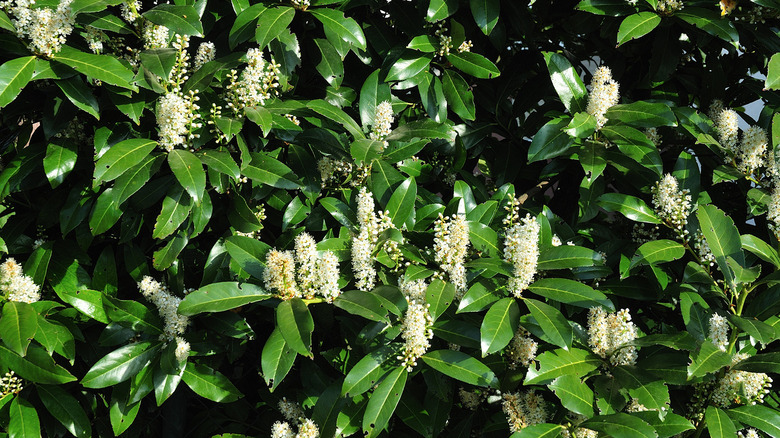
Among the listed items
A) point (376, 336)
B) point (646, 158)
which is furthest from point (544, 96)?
point (376, 336)

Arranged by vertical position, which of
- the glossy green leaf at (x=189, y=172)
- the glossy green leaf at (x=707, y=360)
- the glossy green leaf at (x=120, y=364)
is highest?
the glossy green leaf at (x=189, y=172)

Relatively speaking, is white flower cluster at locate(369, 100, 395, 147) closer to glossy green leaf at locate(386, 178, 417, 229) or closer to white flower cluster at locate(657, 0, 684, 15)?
glossy green leaf at locate(386, 178, 417, 229)

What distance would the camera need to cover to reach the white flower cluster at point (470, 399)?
2527 millimetres

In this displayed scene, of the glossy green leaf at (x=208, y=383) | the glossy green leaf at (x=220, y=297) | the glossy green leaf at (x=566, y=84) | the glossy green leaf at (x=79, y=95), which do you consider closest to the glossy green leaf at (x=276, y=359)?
the glossy green leaf at (x=220, y=297)

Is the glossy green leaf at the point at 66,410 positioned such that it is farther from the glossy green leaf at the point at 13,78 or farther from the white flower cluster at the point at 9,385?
the glossy green leaf at the point at 13,78

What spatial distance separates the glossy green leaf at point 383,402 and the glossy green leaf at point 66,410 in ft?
3.24

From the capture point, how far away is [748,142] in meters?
2.55

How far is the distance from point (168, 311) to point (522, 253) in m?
1.14

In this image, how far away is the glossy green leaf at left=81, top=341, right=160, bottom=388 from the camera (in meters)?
2.31

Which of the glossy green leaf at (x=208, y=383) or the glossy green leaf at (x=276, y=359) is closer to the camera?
the glossy green leaf at (x=276, y=359)

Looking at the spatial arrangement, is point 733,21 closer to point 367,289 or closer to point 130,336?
point 367,289

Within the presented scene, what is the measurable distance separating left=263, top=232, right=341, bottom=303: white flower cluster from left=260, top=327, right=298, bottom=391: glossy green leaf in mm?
129

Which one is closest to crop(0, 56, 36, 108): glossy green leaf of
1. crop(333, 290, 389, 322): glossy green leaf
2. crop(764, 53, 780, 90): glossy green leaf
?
crop(333, 290, 389, 322): glossy green leaf

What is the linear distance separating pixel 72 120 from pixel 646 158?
1909mm
